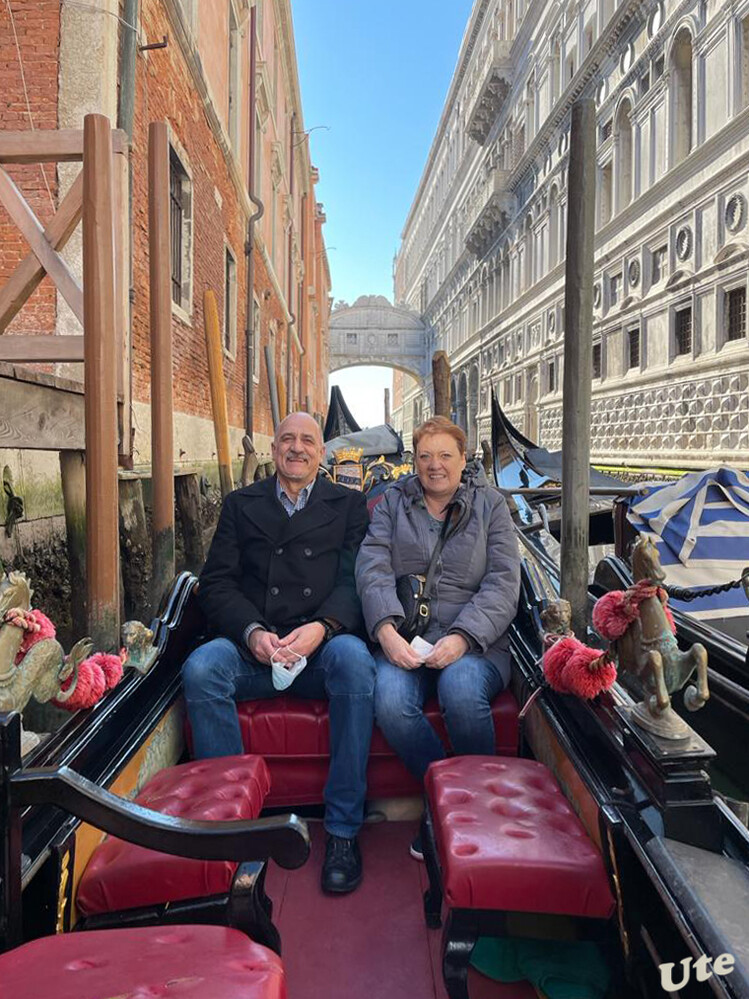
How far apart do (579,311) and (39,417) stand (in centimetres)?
189

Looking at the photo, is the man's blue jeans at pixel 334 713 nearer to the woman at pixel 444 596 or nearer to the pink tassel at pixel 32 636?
the woman at pixel 444 596

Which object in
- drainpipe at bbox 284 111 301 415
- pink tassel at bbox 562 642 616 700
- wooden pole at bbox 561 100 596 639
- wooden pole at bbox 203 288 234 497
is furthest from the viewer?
drainpipe at bbox 284 111 301 415

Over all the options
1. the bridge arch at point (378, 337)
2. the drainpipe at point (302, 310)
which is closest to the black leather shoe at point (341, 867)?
the drainpipe at point (302, 310)

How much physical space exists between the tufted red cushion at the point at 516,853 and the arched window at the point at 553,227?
19.9m

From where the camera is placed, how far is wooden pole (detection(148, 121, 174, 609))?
8.72ft

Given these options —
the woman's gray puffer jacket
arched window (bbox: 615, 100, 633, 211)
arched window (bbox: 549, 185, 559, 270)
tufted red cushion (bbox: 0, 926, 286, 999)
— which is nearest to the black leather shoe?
the woman's gray puffer jacket

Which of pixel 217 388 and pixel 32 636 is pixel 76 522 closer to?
pixel 217 388

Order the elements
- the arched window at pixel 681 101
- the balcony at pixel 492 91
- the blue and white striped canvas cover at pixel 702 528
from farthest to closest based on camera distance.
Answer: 1. the balcony at pixel 492 91
2. the arched window at pixel 681 101
3. the blue and white striped canvas cover at pixel 702 528

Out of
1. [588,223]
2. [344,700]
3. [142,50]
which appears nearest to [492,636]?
[344,700]

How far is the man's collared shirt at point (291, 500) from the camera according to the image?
2111 mm

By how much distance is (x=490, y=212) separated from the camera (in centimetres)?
2450

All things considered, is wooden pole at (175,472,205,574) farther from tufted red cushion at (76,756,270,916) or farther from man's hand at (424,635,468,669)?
tufted red cushion at (76,756,270,916)

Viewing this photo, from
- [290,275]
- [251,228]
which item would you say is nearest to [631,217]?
[290,275]

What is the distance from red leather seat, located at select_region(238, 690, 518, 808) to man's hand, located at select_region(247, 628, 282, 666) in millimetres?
152
